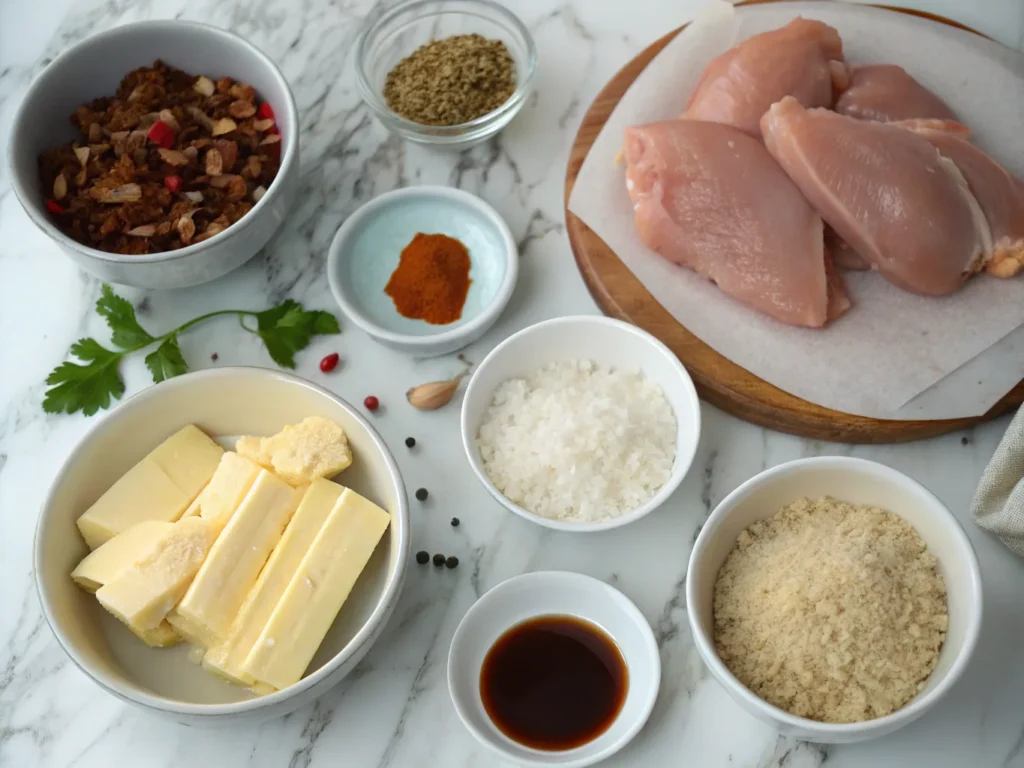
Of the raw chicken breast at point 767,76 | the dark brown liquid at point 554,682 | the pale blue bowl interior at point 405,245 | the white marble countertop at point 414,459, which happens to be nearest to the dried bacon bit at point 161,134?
the white marble countertop at point 414,459

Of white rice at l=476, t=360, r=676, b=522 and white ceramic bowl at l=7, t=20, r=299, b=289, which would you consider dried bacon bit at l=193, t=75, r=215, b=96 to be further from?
white rice at l=476, t=360, r=676, b=522

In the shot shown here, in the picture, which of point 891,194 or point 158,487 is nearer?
point 158,487

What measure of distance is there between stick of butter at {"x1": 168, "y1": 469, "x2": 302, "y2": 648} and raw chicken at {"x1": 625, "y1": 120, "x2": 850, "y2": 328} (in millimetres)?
850

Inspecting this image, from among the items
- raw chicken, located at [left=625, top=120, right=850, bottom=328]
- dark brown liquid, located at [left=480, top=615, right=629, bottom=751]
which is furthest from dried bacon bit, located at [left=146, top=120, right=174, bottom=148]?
dark brown liquid, located at [left=480, top=615, right=629, bottom=751]

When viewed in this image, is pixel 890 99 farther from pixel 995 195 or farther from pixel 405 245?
pixel 405 245

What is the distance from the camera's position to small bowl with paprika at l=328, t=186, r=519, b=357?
182cm

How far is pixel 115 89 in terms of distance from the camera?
1985 mm

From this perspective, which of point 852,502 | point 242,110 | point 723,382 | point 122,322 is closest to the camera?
point 852,502

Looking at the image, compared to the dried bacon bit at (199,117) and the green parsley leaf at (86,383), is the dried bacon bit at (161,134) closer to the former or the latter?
the dried bacon bit at (199,117)

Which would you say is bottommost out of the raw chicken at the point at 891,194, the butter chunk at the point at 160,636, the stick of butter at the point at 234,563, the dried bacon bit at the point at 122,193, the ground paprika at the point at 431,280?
the butter chunk at the point at 160,636

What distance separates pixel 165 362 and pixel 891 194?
1381 mm

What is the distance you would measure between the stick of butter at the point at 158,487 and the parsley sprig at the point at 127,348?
0.67 ft

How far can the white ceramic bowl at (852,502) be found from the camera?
1.32 m

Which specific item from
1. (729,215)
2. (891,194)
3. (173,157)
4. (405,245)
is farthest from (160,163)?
(891,194)
